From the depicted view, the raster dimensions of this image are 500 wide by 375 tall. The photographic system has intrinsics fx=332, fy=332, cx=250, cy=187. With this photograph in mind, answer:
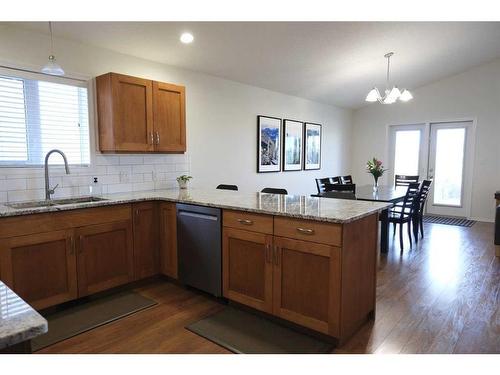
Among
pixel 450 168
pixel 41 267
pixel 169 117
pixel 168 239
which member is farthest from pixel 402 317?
pixel 450 168

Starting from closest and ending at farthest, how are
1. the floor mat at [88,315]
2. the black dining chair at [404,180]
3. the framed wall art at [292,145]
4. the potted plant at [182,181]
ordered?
1. the floor mat at [88,315]
2. the potted plant at [182,181]
3. the framed wall art at [292,145]
4. the black dining chair at [404,180]

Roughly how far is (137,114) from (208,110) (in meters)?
1.32

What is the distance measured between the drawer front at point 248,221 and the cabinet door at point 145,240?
931mm

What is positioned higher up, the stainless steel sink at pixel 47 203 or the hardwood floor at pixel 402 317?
the stainless steel sink at pixel 47 203

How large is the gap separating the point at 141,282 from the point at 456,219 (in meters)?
6.09

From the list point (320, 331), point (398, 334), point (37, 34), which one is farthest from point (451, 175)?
point (37, 34)

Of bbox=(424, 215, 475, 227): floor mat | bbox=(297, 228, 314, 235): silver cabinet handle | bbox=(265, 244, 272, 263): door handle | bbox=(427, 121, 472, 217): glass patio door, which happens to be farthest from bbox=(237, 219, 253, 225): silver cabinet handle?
bbox=(427, 121, 472, 217): glass patio door

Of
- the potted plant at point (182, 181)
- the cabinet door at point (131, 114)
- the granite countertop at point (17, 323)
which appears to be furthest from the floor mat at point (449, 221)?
the granite countertop at point (17, 323)

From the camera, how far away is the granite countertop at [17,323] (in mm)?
732

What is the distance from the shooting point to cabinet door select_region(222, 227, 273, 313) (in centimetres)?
243

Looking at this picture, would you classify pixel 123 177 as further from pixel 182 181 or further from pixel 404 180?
pixel 404 180

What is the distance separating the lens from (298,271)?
227 cm

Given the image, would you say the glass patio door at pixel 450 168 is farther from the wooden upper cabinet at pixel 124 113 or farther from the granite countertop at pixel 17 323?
the granite countertop at pixel 17 323
